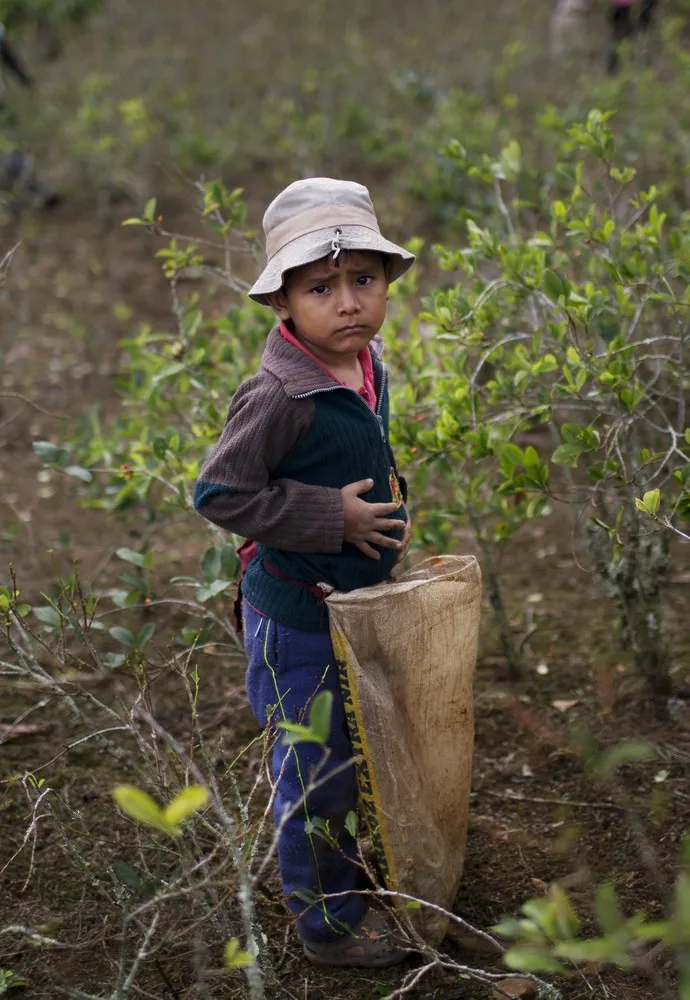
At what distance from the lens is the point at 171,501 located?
3.16 meters

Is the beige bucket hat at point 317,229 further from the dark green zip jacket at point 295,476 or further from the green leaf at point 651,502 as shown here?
the green leaf at point 651,502

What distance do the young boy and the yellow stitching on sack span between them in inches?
2.4

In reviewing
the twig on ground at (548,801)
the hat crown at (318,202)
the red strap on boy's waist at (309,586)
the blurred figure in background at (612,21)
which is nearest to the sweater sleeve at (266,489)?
the red strap on boy's waist at (309,586)

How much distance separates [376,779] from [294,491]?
2.04ft

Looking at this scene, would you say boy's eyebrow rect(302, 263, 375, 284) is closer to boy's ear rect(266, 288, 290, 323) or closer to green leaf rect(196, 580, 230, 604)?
boy's ear rect(266, 288, 290, 323)

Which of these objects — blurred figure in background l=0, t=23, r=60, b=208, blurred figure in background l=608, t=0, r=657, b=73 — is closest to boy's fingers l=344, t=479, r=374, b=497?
blurred figure in background l=0, t=23, r=60, b=208

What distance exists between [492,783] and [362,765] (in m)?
0.90

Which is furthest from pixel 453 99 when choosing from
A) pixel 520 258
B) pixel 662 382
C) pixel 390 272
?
pixel 390 272

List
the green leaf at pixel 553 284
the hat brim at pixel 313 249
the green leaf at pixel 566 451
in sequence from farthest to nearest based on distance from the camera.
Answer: the green leaf at pixel 553 284 → the green leaf at pixel 566 451 → the hat brim at pixel 313 249

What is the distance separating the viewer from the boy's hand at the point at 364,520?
2.24 meters

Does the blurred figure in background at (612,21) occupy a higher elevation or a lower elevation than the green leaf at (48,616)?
higher

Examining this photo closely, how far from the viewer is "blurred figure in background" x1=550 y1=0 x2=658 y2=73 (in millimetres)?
9297

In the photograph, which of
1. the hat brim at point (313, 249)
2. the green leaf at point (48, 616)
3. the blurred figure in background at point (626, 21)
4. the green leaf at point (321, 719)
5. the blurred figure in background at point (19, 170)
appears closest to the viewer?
the green leaf at point (321, 719)

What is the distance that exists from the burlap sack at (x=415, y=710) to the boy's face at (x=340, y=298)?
51 cm
